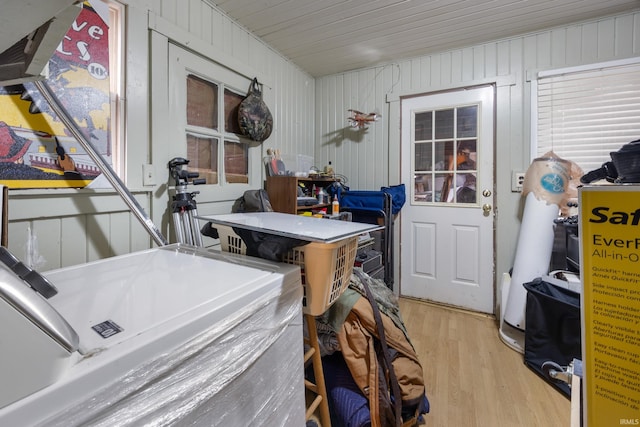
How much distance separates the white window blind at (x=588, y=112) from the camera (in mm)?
2117

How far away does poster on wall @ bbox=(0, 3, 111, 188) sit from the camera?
3.70 feet

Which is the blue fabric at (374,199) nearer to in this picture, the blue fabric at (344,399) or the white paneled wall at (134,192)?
the white paneled wall at (134,192)

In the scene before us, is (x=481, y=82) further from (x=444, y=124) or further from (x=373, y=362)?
(x=373, y=362)

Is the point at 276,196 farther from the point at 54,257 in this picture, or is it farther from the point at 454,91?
the point at 454,91

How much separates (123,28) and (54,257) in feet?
3.73

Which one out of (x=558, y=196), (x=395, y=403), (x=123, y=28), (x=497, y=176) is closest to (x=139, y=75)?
(x=123, y=28)

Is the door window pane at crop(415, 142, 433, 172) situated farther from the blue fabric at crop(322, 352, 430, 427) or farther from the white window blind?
the blue fabric at crop(322, 352, 430, 427)

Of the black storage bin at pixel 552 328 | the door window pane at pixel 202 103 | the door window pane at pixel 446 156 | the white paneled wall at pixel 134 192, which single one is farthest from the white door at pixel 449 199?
the door window pane at pixel 202 103

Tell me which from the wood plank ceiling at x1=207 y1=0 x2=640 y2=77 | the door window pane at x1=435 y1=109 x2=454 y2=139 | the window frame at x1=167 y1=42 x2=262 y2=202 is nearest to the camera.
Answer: the window frame at x1=167 y1=42 x2=262 y2=202

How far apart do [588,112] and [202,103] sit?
2859 mm

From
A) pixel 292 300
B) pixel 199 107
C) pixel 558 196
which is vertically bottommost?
pixel 292 300

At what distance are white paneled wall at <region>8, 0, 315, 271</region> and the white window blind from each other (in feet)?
7.80

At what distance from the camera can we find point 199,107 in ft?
6.27

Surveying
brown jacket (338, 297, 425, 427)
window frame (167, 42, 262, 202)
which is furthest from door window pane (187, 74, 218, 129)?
brown jacket (338, 297, 425, 427)
